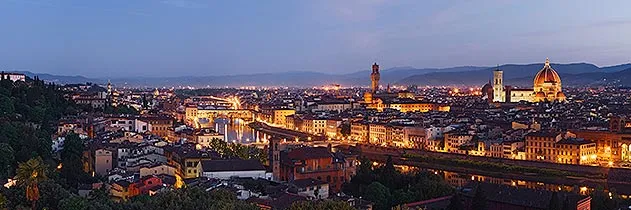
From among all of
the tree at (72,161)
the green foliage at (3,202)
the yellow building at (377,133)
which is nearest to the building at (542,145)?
the yellow building at (377,133)

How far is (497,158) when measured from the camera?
20734 mm

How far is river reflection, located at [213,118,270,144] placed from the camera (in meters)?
28.8

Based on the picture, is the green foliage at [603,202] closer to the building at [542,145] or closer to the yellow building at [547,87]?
the building at [542,145]

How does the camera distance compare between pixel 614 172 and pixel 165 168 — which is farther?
pixel 614 172

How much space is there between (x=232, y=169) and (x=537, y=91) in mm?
35606

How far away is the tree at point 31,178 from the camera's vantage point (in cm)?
917

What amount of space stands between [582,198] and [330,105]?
110 ft

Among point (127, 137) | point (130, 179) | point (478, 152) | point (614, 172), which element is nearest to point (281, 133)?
point (478, 152)

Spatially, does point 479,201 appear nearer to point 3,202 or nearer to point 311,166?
point 311,166

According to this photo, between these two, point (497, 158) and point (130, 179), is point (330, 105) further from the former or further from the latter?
point (130, 179)

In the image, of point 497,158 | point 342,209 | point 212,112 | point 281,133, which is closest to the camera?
point 342,209

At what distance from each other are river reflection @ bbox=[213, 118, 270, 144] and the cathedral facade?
1681 cm

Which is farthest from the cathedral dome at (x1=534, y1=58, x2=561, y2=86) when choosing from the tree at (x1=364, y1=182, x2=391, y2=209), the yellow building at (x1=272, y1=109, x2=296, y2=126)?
the tree at (x1=364, y1=182, x2=391, y2=209)

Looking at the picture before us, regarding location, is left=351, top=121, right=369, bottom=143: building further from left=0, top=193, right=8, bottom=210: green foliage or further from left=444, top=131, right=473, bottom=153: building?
left=0, top=193, right=8, bottom=210: green foliage
